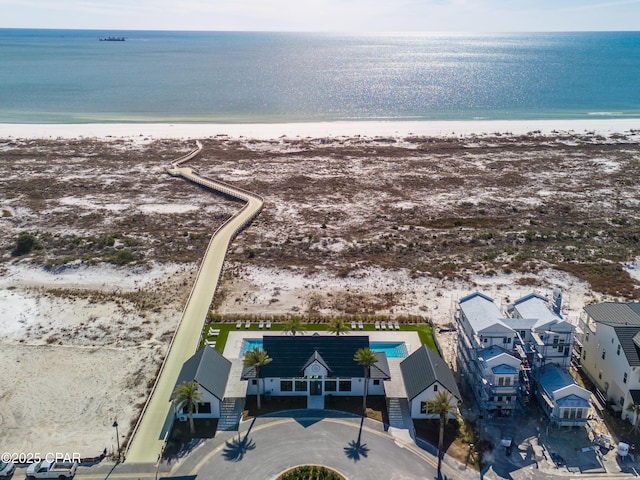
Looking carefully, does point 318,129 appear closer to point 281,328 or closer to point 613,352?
point 281,328

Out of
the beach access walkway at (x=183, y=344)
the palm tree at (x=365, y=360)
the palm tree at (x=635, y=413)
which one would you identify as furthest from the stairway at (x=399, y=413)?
the beach access walkway at (x=183, y=344)

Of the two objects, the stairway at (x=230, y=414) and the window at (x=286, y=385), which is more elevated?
the window at (x=286, y=385)

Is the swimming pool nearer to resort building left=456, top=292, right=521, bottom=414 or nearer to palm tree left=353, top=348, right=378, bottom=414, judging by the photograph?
resort building left=456, top=292, right=521, bottom=414

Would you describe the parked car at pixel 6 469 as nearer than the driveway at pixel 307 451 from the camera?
Yes

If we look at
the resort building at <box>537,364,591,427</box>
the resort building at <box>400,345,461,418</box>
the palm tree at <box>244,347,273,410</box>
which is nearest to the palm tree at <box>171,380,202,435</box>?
the palm tree at <box>244,347,273,410</box>

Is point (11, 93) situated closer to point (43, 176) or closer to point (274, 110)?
point (274, 110)

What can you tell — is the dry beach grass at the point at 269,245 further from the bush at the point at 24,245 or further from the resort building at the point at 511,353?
the resort building at the point at 511,353
